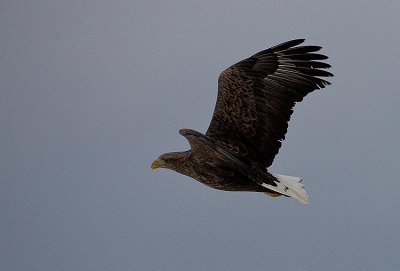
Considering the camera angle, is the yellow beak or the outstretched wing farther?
the yellow beak

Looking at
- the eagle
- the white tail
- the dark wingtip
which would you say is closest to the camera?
the white tail

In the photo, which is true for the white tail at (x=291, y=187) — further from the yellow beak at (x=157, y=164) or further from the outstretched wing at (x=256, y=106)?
the yellow beak at (x=157, y=164)

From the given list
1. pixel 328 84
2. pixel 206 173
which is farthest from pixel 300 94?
pixel 206 173

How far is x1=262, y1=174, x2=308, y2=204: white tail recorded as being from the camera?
783 centimetres

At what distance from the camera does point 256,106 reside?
8445mm

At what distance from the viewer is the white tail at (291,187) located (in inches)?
308

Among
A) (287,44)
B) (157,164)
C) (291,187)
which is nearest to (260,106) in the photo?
(287,44)

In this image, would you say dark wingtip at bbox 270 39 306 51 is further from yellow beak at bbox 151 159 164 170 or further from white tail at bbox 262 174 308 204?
yellow beak at bbox 151 159 164 170

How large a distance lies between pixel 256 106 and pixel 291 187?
1.16m

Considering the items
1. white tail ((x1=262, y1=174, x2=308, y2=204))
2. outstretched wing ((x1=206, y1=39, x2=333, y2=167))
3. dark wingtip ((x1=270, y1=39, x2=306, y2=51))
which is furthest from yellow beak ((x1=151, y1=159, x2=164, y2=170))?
dark wingtip ((x1=270, y1=39, x2=306, y2=51))

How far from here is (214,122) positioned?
8508mm

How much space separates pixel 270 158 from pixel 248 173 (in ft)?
2.40

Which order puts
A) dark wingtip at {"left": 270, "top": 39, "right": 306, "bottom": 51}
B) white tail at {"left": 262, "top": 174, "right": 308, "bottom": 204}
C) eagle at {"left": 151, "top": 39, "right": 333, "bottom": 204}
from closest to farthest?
white tail at {"left": 262, "top": 174, "right": 308, "bottom": 204}
eagle at {"left": 151, "top": 39, "right": 333, "bottom": 204}
dark wingtip at {"left": 270, "top": 39, "right": 306, "bottom": 51}

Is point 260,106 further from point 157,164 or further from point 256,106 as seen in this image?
point 157,164
